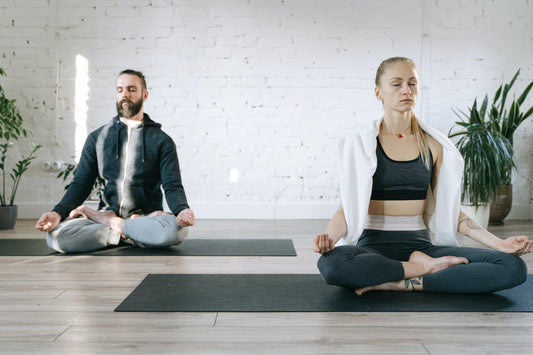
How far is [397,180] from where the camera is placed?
77.7 inches

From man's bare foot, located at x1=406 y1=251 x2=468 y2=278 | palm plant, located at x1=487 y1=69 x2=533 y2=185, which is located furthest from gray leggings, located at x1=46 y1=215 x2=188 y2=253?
palm plant, located at x1=487 y1=69 x2=533 y2=185

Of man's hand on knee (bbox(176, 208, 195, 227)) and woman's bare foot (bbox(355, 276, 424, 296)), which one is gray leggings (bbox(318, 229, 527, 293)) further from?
man's hand on knee (bbox(176, 208, 195, 227))

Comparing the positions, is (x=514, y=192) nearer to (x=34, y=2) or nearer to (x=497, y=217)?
(x=497, y=217)

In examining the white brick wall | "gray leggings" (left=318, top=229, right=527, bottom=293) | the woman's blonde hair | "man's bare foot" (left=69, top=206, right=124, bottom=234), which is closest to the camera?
"gray leggings" (left=318, top=229, right=527, bottom=293)

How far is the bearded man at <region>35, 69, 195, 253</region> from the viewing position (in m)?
2.80

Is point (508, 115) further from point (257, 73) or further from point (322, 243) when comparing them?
point (322, 243)

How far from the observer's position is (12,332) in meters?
1.43

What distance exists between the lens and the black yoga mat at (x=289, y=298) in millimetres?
1665

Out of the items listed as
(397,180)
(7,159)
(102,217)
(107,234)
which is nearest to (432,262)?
(397,180)

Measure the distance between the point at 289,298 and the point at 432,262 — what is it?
0.57 meters

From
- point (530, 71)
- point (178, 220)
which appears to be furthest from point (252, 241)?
point (530, 71)

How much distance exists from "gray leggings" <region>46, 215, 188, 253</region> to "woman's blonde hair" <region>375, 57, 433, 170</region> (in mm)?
1456

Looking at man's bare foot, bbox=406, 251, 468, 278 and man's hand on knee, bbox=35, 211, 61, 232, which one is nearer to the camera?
man's bare foot, bbox=406, 251, 468, 278

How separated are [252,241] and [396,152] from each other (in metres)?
1.47
